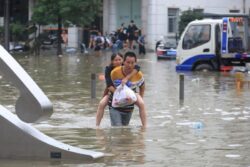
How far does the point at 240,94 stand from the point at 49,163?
39.8ft

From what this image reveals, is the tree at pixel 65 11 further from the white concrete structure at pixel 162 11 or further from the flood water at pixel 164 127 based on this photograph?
the flood water at pixel 164 127

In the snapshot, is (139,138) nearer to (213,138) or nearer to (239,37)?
(213,138)

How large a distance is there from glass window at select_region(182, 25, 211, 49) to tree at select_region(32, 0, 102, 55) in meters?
17.2

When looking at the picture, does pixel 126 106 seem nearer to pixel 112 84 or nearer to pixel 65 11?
pixel 112 84

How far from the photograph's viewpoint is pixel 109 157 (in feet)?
31.8

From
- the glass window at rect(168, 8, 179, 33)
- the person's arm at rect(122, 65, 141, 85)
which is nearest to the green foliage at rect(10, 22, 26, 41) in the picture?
the glass window at rect(168, 8, 179, 33)

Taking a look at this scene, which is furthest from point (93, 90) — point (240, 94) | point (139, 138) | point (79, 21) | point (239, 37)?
point (79, 21)

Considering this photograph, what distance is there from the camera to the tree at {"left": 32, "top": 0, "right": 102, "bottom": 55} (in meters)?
48.3

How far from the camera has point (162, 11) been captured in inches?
2371

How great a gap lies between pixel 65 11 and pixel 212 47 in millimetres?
18654

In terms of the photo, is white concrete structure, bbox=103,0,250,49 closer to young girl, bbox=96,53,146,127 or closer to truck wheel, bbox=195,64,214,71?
truck wheel, bbox=195,64,214,71

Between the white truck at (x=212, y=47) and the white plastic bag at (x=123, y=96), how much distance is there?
18961mm

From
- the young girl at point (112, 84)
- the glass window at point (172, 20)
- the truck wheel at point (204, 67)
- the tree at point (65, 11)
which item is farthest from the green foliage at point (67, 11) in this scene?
the young girl at point (112, 84)

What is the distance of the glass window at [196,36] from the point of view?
3148 cm
